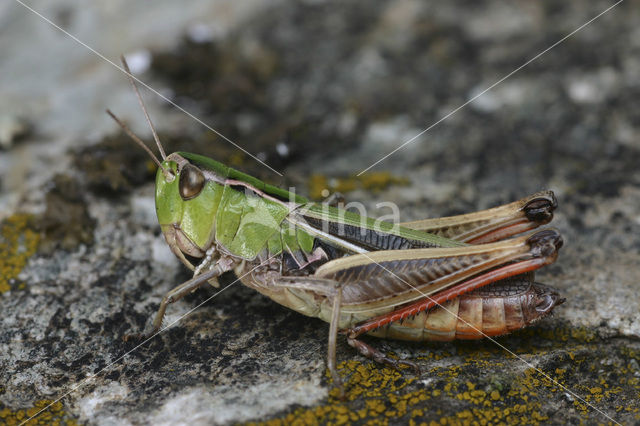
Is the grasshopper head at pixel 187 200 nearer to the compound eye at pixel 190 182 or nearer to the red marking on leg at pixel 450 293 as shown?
the compound eye at pixel 190 182

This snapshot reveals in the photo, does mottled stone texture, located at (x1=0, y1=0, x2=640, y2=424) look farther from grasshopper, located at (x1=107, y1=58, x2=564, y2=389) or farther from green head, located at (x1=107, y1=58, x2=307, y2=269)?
green head, located at (x1=107, y1=58, x2=307, y2=269)

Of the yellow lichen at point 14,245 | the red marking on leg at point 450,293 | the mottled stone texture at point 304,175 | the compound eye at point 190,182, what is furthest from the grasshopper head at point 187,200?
the yellow lichen at point 14,245

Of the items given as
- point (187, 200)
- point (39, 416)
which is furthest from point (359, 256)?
point (39, 416)

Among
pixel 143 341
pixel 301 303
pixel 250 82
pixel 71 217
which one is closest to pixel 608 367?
pixel 301 303

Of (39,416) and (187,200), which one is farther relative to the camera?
Result: (187,200)

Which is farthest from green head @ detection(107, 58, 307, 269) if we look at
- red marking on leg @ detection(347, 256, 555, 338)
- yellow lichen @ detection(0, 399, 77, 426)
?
yellow lichen @ detection(0, 399, 77, 426)

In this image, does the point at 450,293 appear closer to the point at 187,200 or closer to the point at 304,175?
the point at 187,200
